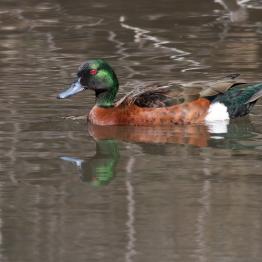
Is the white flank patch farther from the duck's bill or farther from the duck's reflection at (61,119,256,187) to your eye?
the duck's bill

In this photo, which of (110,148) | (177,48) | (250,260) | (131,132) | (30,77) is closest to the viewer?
(250,260)

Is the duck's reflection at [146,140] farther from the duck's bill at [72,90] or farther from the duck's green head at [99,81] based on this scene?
the duck's green head at [99,81]

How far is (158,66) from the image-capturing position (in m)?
15.0

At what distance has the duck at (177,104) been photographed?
12.6 m

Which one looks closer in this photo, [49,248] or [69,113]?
[49,248]

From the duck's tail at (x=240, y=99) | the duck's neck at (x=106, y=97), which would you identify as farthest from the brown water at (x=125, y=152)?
the duck's neck at (x=106, y=97)

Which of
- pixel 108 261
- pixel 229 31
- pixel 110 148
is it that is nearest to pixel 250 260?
pixel 108 261

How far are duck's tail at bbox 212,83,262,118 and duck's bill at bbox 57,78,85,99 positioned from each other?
132 cm

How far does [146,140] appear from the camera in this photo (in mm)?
11867

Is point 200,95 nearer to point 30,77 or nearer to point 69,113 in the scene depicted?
point 69,113

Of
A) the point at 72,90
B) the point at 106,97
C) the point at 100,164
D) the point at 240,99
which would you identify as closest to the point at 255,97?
the point at 240,99

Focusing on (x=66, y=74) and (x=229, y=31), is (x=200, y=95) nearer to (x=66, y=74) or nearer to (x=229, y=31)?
(x=66, y=74)

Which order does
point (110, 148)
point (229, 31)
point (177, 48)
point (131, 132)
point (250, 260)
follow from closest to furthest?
point (250, 260)
point (110, 148)
point (131, 132)
point (177, 48)
point (229, 31)

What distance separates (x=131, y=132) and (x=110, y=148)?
806 millimetres
